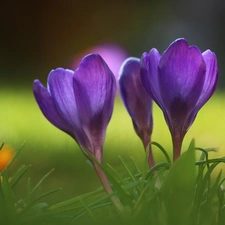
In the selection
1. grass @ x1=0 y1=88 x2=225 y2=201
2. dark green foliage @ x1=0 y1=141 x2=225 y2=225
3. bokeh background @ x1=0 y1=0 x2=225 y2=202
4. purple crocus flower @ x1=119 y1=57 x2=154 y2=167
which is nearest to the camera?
dark green foliage @ x1=0 y1=141 x2=225 y2=225

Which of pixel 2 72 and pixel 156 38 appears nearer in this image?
pixel 2 72

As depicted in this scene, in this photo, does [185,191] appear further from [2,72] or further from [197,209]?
[2,72]

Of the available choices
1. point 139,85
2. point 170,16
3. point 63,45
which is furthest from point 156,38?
point 139,85

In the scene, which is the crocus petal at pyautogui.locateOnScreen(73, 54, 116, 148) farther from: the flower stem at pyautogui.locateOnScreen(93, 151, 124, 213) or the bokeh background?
the bokeh background

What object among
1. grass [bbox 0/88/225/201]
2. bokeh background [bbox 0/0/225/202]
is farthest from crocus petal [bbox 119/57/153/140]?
bokeh background [bbox 0/0/225/202]

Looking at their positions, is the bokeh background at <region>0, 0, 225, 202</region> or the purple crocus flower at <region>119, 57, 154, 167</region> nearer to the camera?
the purple crocus flower at <region>119, 57, 154, 167</region>

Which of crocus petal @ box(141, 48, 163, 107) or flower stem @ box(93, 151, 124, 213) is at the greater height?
crocus petal @ box(141, 48, 163, 107)
